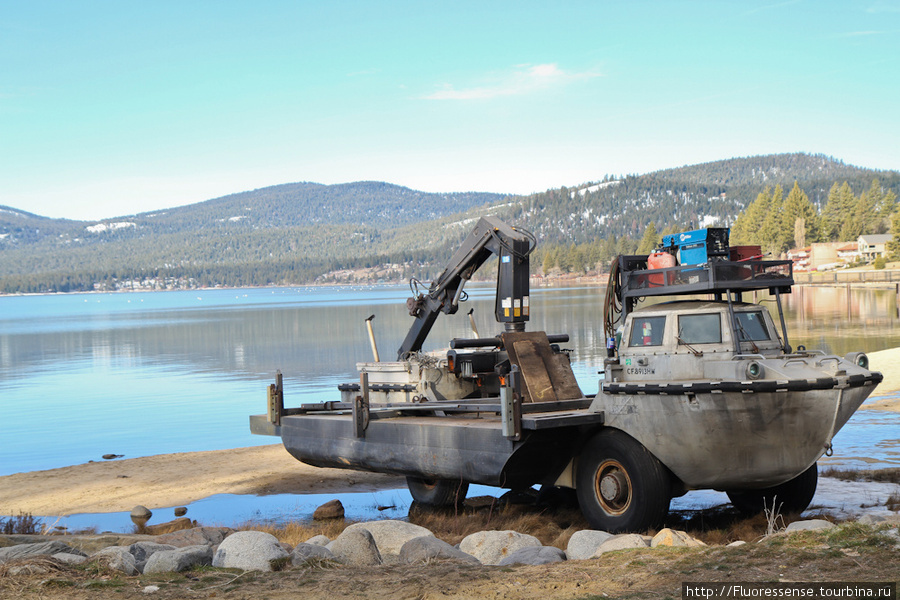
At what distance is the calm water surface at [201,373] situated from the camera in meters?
24.0

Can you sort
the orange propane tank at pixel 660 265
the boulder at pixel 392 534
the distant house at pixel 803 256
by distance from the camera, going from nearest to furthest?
the boulder at pixel 392 534
the orange propane tank at pixel 660 265
the distant house at pixel 803 256

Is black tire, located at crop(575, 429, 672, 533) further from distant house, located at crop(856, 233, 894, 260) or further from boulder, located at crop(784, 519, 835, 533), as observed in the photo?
distant house, located at crop(856, 233, 894, 260)

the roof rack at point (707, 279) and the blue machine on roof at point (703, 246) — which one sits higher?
the blue machine on roof at point (703, 246)

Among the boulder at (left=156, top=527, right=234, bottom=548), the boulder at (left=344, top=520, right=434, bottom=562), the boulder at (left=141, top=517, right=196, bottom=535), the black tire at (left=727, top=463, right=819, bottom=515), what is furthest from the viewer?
the boulder at (left=141, top=517, right=196, bottom=535)

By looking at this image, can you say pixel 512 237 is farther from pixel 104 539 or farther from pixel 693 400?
pixel 104 539

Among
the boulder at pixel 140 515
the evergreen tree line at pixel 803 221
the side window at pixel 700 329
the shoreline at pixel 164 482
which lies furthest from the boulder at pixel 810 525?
the evergreen tree line at pixel 803 221

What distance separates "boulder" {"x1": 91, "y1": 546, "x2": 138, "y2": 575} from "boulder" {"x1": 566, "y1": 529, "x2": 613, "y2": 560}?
4.45 meters

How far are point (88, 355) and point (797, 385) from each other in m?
51.5

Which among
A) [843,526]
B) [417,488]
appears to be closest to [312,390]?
[417,488]

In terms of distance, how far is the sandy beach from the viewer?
1673cm

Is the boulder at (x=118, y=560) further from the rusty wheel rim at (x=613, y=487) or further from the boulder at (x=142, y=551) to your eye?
the rusty wheel rim at (x=613, y=487)

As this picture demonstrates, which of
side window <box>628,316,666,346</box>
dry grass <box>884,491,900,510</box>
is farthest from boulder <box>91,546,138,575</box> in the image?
dry grass <box>884,491,900,510</box>

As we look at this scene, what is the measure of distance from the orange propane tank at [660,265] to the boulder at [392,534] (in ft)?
14.2

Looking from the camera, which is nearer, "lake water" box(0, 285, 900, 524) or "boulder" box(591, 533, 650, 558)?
"boulder" box(591, 533, 650, 558)
